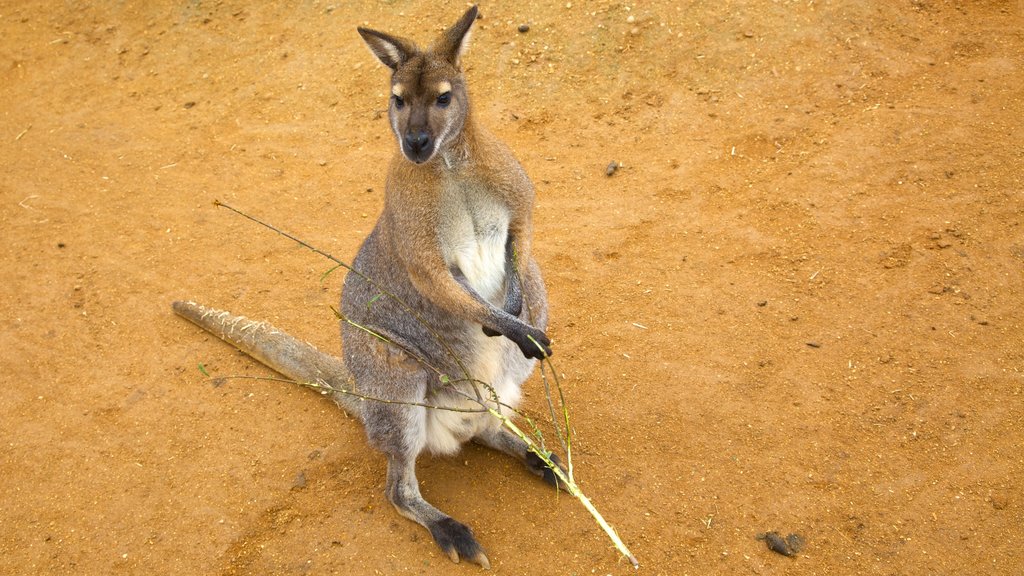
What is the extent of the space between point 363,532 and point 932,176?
15.4 feet

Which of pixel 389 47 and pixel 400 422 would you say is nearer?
pixel 389 47

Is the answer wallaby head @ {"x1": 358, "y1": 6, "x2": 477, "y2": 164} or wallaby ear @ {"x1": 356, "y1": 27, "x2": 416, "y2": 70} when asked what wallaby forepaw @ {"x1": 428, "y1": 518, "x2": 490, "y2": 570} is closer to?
wallaby head @ {"x1": 358, "y1": 6, "x2": 477, "y2": 164}

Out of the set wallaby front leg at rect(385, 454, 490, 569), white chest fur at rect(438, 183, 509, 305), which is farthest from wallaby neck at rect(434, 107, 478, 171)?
wallaby front leg at rect(385, 454, 490, 569)

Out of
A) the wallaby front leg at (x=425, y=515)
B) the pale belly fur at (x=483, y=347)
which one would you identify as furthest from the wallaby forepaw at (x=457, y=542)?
the pale belly fur at (x=483, y=347)

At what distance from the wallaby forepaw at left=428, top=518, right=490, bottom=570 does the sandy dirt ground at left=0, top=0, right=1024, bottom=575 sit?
0.06 meters

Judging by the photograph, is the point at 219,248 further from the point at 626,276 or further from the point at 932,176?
the point at 932,176

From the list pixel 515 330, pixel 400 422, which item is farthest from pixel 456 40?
pixel 400 422

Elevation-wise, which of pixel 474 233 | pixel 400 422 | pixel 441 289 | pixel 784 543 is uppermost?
pixel 474 233

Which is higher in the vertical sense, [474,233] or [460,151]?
[460,151]

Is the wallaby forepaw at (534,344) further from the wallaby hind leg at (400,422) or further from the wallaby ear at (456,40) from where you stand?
the wallaby ear at (456,40)

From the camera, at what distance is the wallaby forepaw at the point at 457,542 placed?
3805 millimetres

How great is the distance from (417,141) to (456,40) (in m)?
0.57

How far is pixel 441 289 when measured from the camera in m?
3.81

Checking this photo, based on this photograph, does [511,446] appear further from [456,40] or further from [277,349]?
[456,40]
